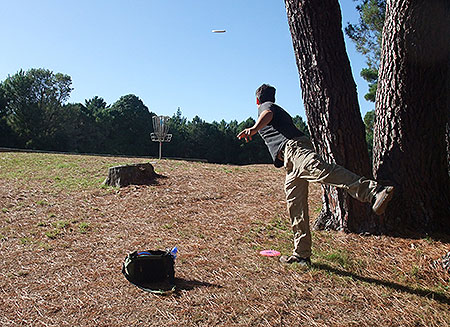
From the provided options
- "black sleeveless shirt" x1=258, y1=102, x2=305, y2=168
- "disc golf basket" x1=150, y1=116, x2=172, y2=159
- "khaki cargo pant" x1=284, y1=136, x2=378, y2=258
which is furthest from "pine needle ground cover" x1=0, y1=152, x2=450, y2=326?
"disc golf basket" x1=150, y1=116, x2=172, y2=159

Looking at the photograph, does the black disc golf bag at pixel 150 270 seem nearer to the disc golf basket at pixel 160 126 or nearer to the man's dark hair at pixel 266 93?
the man's dark hair at pixel 266 93

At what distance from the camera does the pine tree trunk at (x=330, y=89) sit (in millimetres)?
3475

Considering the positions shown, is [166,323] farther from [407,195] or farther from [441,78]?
[441,78]

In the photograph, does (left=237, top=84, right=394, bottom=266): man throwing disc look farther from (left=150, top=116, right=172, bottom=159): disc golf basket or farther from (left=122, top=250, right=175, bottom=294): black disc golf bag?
(left=150, top=116, right=172, bottom=159): disc golf basket

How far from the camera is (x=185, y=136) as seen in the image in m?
30.8

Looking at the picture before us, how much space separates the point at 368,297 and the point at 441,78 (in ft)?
7.60

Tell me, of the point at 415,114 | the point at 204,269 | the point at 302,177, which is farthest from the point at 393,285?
the point at 415,114

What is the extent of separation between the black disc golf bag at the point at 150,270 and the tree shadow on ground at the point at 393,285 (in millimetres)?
1166

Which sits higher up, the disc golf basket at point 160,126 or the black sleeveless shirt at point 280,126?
the disc golf basket at point 160,126

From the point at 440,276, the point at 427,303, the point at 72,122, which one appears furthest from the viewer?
the point at 72,122

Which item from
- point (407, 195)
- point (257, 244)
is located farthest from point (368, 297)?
point (407, 195)

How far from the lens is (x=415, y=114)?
3494 millimetres

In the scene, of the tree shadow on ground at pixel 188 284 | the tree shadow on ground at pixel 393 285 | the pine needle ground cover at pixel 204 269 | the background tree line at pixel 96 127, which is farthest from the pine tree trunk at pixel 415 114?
the background tree line at pixel 96 127

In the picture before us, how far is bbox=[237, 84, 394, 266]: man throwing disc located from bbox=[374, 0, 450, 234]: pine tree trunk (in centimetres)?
113
